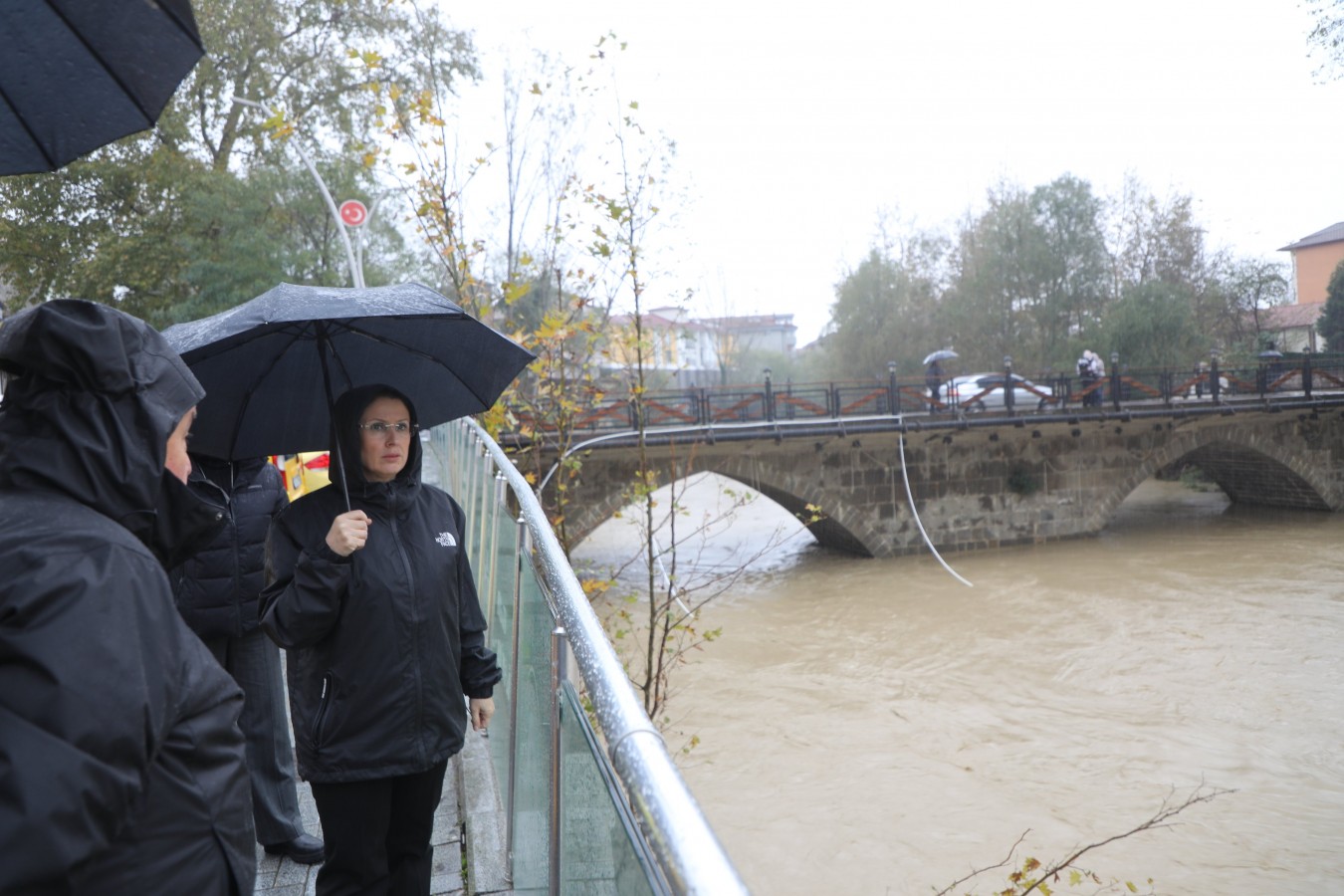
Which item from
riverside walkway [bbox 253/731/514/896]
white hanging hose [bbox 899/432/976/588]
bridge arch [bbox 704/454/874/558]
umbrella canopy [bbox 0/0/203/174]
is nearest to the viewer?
umbrella canopy [bbox 0/0/203/174]

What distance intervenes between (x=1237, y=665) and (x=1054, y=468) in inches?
401

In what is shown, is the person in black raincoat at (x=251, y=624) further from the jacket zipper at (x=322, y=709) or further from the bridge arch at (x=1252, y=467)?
the bridge arch at (x=1252, y=467)

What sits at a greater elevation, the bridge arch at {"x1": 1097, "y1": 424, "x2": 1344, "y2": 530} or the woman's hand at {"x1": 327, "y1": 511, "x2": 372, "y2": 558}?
the woman's hand at {"x1": 327, "y1": 511, "x2": 372, "y2": 558}

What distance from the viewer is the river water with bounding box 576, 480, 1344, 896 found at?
27.8 feet

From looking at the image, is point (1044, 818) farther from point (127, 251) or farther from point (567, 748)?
point (127, 251)

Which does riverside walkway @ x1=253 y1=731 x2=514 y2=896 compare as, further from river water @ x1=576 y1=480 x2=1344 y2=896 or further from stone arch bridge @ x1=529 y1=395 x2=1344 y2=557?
stone arch bridge @ x1=529 y1=395 x2=1344 y2=557

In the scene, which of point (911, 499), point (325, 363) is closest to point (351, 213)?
point (325, 363)

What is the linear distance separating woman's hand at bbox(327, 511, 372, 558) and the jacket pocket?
296 mm

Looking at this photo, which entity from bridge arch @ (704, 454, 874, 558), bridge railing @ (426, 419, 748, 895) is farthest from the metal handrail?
bridge arch @ (704, 454, 874, 558)

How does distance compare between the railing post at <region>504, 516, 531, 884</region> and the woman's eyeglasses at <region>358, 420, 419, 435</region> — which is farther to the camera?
the railing post at <region>504, 516, 531, 884</region>

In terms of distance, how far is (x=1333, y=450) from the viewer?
25656 mm

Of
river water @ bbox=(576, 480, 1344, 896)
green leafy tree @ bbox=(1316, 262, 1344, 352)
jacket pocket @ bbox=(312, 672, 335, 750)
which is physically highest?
green leafy tree @ bbox=(1316, 262, 1344, 352)

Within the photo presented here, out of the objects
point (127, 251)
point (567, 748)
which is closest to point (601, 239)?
point (567, 748)

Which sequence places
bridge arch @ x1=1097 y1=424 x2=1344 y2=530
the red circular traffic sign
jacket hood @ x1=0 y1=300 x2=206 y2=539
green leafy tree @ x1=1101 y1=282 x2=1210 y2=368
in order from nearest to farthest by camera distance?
jacket hood @ x1=0 y1=300 x2=206 y2=539, the red circular traffic sign, bridge arch @ x1=1097 y1=424 x2=1344 y2=530, green leafy tree @ x1=1101 y1=282 x2=1210 y2=368
